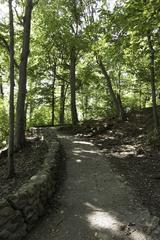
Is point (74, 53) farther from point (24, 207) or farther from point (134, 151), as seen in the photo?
point (24, 207)

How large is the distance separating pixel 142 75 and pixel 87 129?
→ 172 inches

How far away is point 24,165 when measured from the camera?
733 cm

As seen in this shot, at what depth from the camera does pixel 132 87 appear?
21078 mm

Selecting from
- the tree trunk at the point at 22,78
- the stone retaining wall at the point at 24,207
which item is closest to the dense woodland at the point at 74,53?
the tree trunk at the point at 22,78

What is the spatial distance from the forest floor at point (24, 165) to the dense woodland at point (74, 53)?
317 millimetres

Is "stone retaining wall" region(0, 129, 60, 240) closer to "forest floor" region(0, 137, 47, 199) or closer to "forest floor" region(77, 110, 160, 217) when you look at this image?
"forest floor" region(0, 137, 47, 199)

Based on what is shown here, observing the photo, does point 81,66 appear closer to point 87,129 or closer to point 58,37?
point 58,37

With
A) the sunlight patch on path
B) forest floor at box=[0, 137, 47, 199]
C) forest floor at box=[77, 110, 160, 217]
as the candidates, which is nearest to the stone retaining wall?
forest floor at box=[0, 137, 47, 199]

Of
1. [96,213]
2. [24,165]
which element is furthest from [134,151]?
[96,213]

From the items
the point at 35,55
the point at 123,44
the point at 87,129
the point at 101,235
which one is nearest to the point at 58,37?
the point at 35,55

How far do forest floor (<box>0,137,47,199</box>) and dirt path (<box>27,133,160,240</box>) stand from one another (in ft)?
3.35

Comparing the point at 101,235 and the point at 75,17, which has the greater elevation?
the point at 75,17

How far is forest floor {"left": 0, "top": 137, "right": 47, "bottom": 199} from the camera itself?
Answer: 5.66m

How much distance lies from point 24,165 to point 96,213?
347 centimetres
